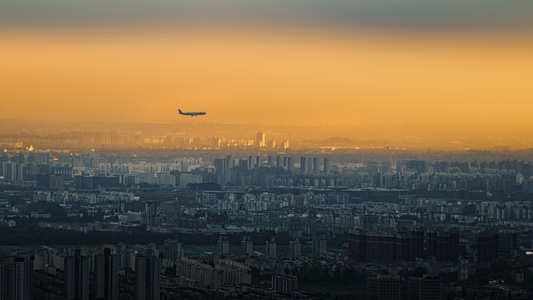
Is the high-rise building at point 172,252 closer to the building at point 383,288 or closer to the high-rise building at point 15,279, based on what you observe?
the high-rise building at point 15,279

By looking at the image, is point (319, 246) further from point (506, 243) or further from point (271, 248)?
point (506, 243)

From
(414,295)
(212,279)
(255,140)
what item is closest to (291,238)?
(255,140)

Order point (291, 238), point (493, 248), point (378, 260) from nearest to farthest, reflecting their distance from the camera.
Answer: point (378, 260), point (493, 248), point (291, 238)

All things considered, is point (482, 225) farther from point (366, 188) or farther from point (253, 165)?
point (253, 165)

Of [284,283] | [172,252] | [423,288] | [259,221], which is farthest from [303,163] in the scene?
[423,288]

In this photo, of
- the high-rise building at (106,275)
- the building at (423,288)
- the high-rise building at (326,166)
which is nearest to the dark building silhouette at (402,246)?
the building at (423,288)
